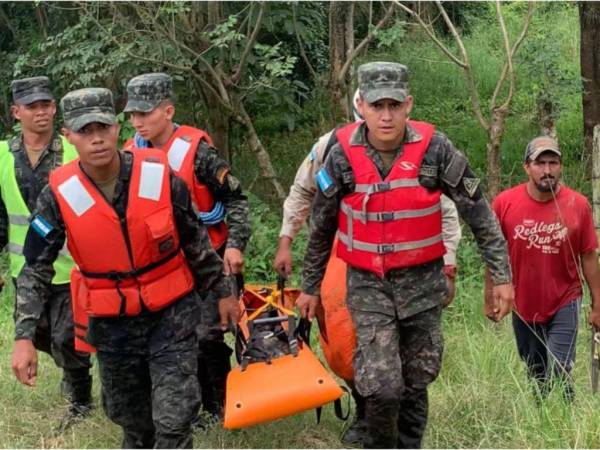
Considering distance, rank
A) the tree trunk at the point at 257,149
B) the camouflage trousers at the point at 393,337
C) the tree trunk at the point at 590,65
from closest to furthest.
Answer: the camouflage trousers at the point at 393,337 < the tree trunk at the point at 257,149 < the tree trunk at the point at 590,65

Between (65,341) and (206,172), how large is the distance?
4.15 ft

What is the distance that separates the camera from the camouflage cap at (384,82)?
3.71 metres

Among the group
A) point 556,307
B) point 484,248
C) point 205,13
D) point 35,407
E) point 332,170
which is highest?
point 205,13

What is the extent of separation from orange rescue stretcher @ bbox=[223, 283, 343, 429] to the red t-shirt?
1.23 metres

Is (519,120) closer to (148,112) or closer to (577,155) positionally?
(577,155)

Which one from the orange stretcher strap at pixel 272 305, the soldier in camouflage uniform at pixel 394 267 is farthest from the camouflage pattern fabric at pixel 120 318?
the orange stretcher strap at pixel 272 305

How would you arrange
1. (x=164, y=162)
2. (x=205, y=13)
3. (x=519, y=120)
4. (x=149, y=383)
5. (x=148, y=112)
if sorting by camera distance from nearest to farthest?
(x=164, y=162) → (x=149, y=383) → (x=148, y=112) → (x=205, y=13) → (x=519, y=120)

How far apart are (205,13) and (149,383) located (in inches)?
203

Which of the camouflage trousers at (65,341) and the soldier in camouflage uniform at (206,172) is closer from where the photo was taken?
the soldier in camouflage uniform at (206,172)

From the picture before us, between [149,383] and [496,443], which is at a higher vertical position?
[149,383]

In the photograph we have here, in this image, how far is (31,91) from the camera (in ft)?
16.0

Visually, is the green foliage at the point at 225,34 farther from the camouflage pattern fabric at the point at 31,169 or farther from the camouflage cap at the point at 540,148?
the camouflage cap at the point at 540,148

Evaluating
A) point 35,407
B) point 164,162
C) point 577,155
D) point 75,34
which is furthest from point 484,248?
point 577,155

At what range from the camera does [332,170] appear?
3826 mm
